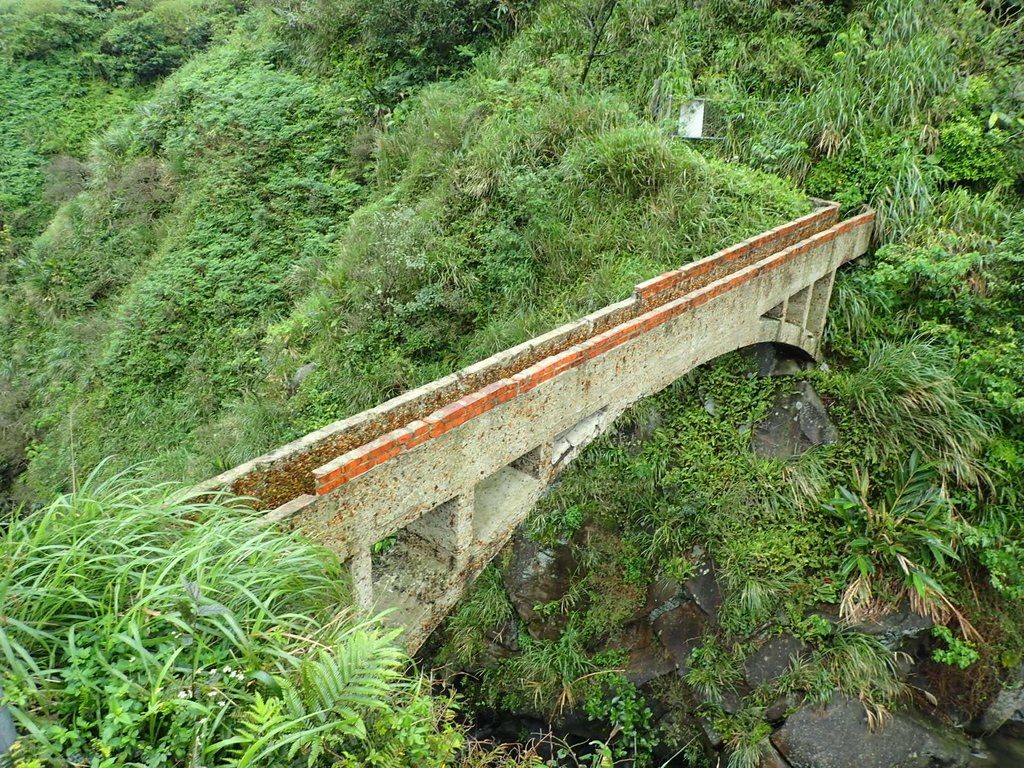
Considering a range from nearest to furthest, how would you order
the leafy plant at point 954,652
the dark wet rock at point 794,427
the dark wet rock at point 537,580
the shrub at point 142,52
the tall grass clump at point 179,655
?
the tall grass clump at point 179,655
the leafy plant at point 954,652
the dark wet rock at point 794,427
the dark wet rock at point 537,580
the shrub at point 142,52

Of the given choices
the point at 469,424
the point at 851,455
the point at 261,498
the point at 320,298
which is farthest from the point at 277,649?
the point at 320,298

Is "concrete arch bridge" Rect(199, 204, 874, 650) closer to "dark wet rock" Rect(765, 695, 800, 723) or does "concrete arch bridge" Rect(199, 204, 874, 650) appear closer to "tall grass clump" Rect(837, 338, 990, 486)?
"tall grass clump" Rect(837, 338, 990, 486)

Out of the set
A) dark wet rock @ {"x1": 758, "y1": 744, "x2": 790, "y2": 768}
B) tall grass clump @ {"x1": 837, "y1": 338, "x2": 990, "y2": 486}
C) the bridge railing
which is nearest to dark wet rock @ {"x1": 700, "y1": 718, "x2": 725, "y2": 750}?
dark wet rock @ {"x1": 758, "y1": 744, "x2": 790, "y2": 768}

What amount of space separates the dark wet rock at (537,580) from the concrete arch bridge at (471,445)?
2.83 metres

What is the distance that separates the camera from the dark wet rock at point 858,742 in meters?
5.87

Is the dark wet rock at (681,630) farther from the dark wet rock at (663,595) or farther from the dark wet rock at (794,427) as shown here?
the dark wet rock at (794,427)

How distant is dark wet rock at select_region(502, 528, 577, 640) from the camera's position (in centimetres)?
714

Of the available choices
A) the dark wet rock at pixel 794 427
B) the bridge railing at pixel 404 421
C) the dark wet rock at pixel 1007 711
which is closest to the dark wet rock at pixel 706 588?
the dark wet rock at pixel 794 427

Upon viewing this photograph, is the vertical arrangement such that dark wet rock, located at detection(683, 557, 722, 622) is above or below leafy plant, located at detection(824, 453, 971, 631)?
below

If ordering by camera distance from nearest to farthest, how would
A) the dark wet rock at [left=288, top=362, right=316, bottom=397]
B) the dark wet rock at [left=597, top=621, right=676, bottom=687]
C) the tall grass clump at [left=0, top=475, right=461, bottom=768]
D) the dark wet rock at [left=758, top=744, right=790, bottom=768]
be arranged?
the tall grass clump at [left=0, top=475, right=461, bottom=768], the dark wet rock at [left=758, top=744, right=790, bottom=768], the dark wet rock at [left=597, top=621, right=676, bottom=687], the dark wet rock at [left=288, top=362, right=316, bottom=397]

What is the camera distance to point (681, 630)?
6.80 metres

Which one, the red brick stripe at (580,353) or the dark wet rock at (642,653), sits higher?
the red brick stripe at (580,353)

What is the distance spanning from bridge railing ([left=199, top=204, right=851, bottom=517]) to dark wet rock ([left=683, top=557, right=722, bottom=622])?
121 inches

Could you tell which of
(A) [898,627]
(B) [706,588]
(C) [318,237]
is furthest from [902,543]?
(C) [318,237]
